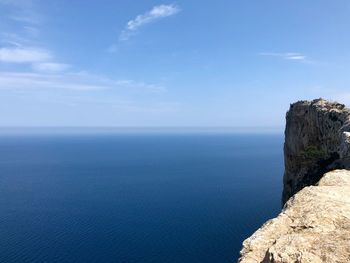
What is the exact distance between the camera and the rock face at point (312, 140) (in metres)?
56.9

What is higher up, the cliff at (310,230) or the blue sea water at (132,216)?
the cliff at (310,230)

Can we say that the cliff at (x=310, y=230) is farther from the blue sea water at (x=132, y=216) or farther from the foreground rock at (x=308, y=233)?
the blue sea water at (x=132, y=216)

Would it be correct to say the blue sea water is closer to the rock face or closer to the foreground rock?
the rock face

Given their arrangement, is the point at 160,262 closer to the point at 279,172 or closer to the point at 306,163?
the point at 306,163

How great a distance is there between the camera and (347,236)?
1538 centimetres

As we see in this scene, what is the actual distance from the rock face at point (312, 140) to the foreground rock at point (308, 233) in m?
29.6

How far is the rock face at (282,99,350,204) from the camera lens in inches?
2239

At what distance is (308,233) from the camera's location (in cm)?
1633

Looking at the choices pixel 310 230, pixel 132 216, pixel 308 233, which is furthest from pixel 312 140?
pixel 132 216

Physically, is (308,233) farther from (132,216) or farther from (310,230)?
(132,216)

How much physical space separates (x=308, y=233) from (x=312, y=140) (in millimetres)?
52790

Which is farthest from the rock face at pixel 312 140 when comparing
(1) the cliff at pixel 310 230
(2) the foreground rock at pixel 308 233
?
(2) the foreground rock at pixel 308 233

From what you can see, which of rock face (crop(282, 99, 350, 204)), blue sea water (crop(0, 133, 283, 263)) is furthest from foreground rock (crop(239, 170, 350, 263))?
blue sea water (crop(0, 133, 283, 263))

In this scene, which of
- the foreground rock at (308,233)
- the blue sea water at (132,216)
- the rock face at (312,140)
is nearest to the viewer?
the foreground rock at (308,233)
